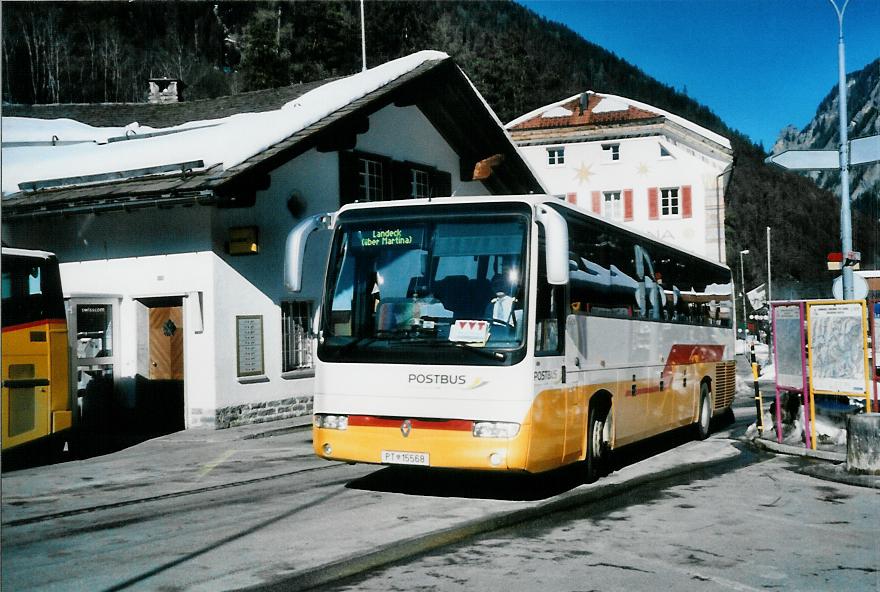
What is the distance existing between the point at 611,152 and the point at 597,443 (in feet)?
164

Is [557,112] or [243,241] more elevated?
[557,112]

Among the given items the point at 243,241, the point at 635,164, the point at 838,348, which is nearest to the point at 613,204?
the point at 635,164

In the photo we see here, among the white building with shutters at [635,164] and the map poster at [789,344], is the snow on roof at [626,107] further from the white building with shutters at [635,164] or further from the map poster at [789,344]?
the map poster at [789,344]

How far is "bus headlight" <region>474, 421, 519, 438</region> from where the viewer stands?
851 centimetres

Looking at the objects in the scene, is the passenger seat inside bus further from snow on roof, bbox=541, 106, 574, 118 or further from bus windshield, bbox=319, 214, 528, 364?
snow on roof, bbox=541, 106, 574, 118

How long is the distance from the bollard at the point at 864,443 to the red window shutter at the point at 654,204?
149ft

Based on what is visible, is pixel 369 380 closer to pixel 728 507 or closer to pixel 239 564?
pixel 239 564

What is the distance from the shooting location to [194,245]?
17.0 metres

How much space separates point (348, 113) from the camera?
1981 centimetres

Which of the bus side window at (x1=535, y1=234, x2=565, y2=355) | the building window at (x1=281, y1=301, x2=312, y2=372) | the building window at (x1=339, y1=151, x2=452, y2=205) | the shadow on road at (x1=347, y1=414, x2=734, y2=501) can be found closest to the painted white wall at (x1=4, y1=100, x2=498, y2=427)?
the building window at (x1=281, y1=301, x2=312, y2=372)

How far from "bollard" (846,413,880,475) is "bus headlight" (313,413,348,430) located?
5840 mm

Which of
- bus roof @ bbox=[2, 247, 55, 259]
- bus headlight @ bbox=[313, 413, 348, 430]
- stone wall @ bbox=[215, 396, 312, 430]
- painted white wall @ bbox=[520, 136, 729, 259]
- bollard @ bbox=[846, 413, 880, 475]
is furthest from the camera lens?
painted white wall @ bbox=[520, 136, 729, 259]

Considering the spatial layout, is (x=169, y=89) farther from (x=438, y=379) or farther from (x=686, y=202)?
(x=686, y=202)

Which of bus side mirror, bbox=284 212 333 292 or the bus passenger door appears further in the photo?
the bus passenger door
